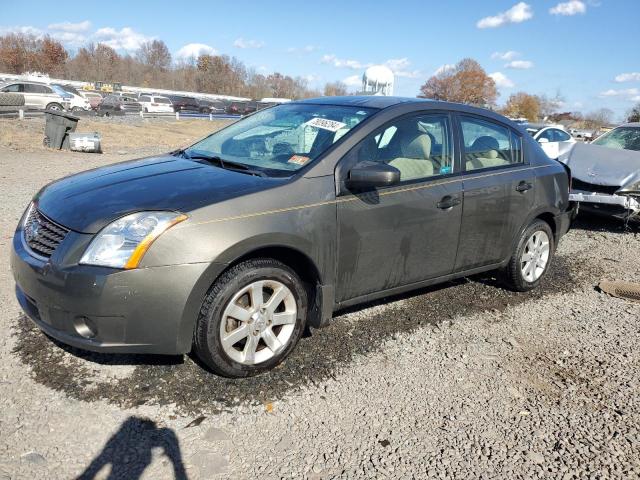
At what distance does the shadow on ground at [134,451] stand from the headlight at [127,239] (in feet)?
2.71

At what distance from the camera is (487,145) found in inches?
173

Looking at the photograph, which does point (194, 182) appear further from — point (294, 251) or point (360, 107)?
point (360, 107)

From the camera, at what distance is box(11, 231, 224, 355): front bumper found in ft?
8.82

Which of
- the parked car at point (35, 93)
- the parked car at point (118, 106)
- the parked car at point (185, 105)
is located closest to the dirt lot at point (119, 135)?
the parked car at point (35, 93)

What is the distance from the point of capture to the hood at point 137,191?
2854 mm

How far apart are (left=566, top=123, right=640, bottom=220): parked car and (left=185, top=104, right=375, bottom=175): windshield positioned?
15.5ft

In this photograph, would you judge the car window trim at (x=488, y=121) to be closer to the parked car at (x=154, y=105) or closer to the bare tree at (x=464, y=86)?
the parked car at (x=154, y=105)

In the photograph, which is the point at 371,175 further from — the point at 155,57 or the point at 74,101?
the point at 155,57

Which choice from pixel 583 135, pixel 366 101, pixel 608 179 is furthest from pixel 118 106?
pixel 366 101

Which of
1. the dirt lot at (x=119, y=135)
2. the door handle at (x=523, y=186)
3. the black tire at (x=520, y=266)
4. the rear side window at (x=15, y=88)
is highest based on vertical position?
the rear side window at (x=15, y=88)

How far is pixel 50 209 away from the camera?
3100 mm

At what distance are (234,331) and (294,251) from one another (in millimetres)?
591

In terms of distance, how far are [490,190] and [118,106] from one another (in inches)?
1491

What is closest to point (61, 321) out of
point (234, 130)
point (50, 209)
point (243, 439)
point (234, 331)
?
point (50, 209)
